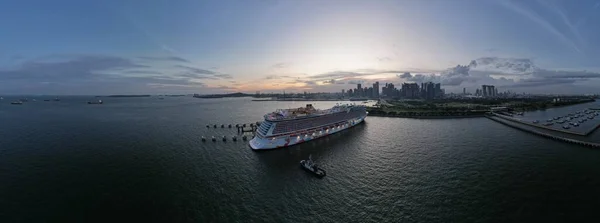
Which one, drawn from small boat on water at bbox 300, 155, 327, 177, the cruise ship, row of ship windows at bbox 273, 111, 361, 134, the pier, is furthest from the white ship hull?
small boat on water at bbox 300, 155, 327, 177

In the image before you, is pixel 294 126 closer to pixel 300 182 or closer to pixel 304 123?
pixel 304 123

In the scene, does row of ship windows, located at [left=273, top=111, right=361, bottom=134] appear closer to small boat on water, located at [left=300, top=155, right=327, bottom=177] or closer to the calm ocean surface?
the calm ocean surface

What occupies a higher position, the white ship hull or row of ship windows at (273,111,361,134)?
row of ship windows at (273,111,361,134)

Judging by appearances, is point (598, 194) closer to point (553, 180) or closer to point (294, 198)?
point (553, 180)

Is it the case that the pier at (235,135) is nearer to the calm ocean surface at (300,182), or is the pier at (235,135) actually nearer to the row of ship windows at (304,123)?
the calm ocean surface at (300,182)

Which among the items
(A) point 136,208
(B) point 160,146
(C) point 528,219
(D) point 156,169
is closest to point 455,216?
(C) point 528,219

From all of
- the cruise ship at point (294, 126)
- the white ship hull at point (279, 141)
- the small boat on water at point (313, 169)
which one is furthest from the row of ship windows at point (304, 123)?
the small boat on water at point (313, 169)
